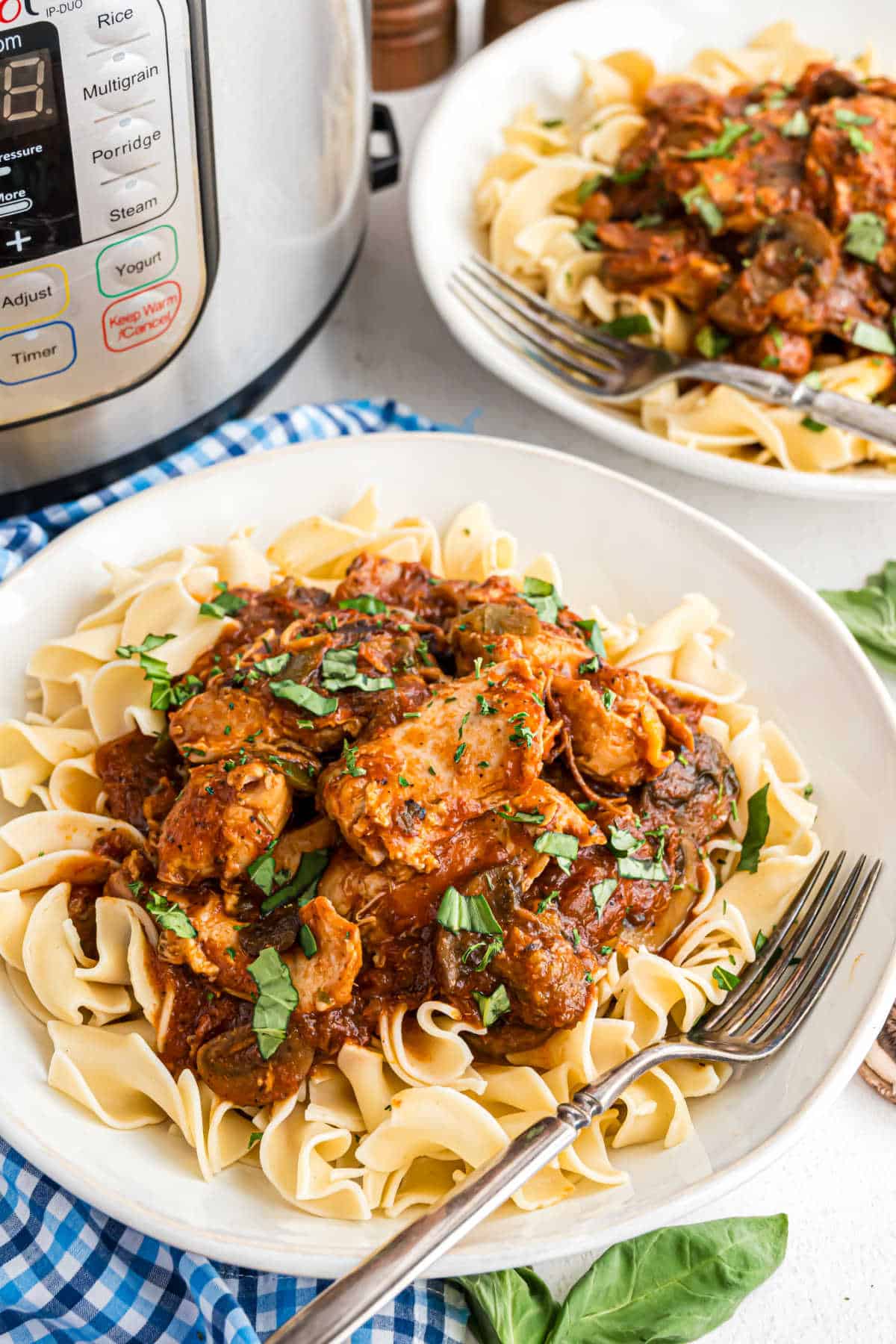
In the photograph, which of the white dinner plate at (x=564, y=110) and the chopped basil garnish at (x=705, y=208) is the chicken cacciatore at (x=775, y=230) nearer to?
the chopped basil garnish at (x=705, y=208)

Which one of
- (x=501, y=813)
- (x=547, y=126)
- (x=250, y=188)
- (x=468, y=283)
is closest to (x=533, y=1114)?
(x=501, y=813)

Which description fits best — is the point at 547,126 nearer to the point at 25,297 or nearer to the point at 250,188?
the point at 250,188

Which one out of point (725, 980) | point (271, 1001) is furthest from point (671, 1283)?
point (271, 1001)

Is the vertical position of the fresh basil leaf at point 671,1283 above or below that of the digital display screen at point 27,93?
below

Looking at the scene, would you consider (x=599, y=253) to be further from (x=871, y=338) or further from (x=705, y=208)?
(x=871, y=338)

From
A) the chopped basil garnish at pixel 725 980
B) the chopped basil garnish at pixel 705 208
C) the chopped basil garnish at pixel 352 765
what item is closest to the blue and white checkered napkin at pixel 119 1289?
the chopped basil garnish at pixel 725 980
